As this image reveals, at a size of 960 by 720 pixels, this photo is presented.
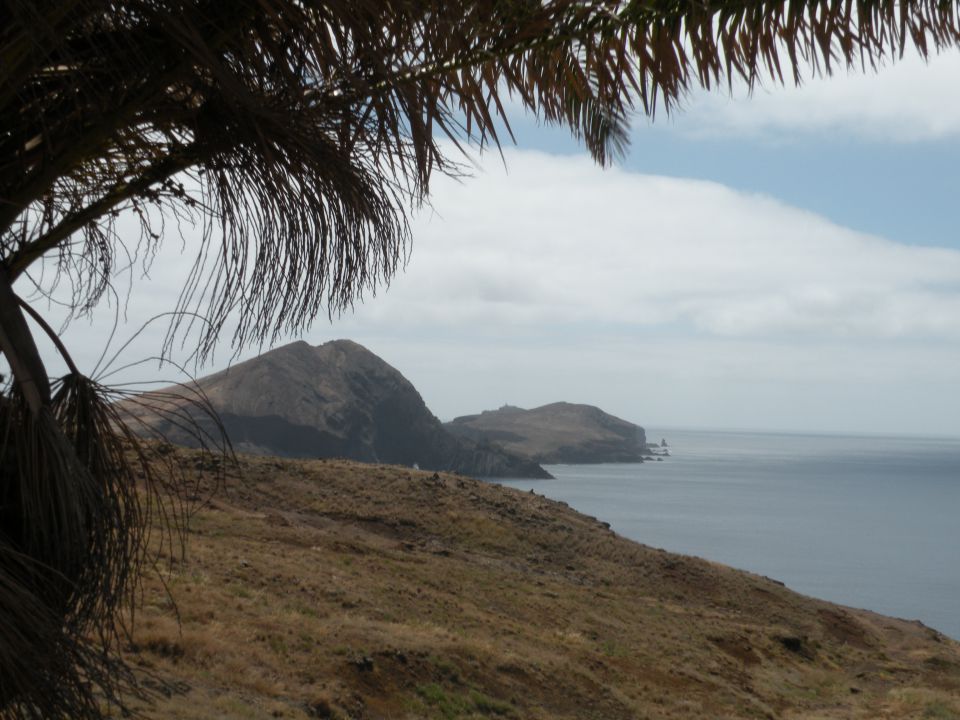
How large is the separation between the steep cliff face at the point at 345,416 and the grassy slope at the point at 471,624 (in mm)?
70528

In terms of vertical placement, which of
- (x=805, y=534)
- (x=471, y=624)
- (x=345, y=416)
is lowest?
(x=805, y=534)

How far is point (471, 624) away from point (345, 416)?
105m

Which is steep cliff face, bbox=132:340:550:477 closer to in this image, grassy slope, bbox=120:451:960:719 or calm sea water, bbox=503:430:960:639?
calm sea water, bbox=503:430:960:639

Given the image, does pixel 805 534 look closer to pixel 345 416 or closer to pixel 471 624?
pixel 345 416

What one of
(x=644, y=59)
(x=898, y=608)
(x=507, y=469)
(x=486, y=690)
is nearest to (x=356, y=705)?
(x=486, y=690)

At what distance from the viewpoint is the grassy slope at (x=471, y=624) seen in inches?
594

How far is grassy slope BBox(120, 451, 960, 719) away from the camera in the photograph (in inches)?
594

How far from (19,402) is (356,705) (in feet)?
38.1

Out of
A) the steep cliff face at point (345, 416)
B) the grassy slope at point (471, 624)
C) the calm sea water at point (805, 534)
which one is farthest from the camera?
the steep cliff face at point (345, 416)

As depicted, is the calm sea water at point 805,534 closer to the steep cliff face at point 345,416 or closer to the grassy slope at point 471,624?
the steep cliff face at point 345,416

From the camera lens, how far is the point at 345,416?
125 m

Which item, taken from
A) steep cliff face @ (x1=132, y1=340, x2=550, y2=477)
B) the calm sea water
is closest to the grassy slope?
the calm sea water

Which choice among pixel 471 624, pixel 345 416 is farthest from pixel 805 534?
pixel 471 624

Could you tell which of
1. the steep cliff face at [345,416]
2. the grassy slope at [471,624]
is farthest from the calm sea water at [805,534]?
the grassy slope at [471,624]
